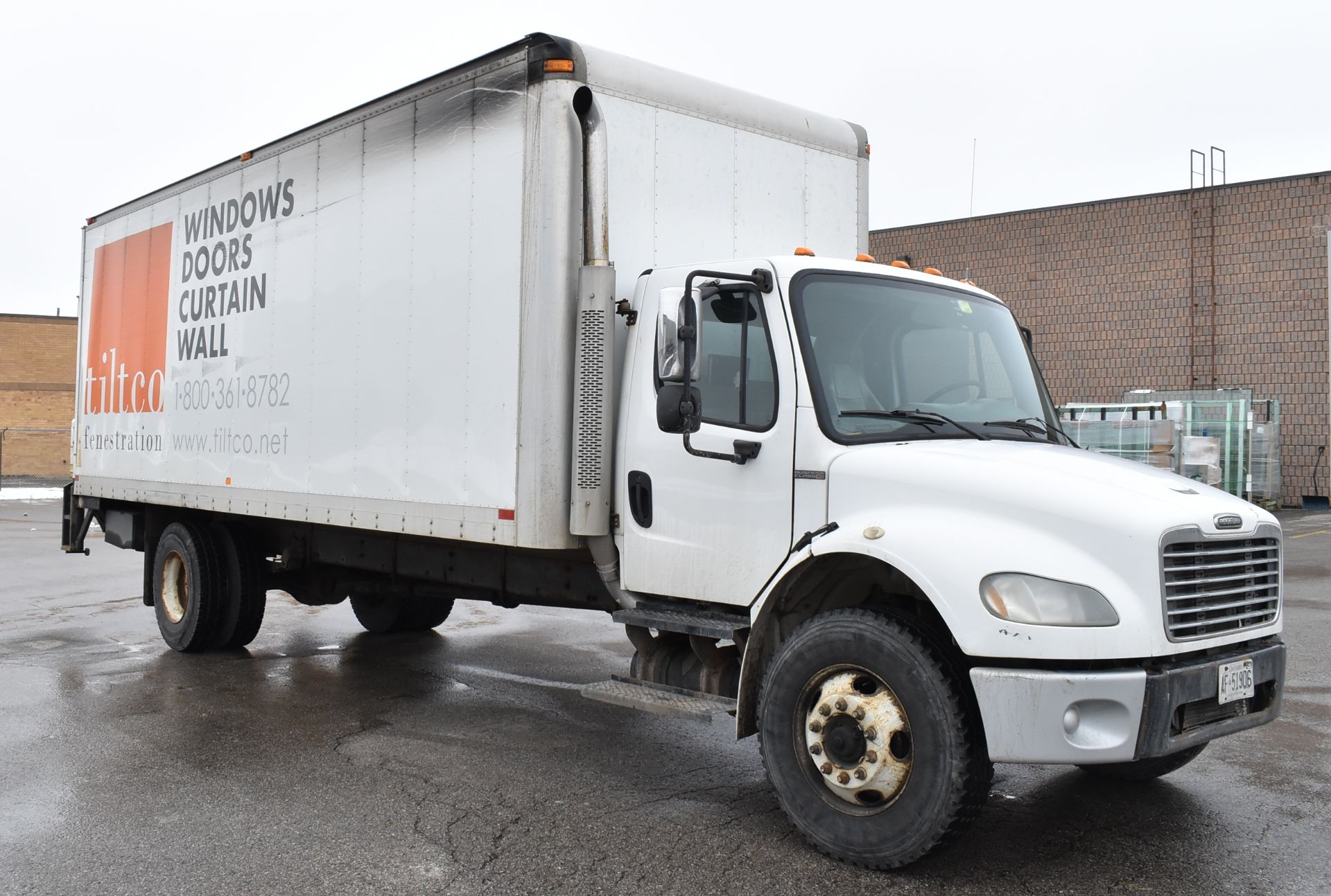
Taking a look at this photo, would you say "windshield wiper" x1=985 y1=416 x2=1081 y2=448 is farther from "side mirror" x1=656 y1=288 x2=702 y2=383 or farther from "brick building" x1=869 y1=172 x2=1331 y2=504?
"brick building" x1=869 y1=172 x2=1331 y2=504

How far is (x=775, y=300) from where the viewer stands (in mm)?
5402

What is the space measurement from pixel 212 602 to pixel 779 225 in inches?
217

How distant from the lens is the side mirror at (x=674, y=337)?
5.17 meters

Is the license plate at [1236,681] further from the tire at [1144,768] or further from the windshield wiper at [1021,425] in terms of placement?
the windshield wiper at [1021,425]

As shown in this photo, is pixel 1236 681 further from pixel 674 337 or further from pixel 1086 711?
pixel 674 337

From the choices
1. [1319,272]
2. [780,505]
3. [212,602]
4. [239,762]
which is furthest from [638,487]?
[1319,272]

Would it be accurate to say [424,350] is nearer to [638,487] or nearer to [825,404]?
[638,487]

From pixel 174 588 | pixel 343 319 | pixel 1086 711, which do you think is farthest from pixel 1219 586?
pixel 174 588

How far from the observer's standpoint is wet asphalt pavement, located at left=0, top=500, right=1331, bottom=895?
4664mm

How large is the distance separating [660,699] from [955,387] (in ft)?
6.55

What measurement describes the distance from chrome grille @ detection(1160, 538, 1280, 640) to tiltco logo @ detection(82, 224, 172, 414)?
778cm

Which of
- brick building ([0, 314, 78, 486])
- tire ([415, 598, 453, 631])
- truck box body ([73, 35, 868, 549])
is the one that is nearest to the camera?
truck box body ([73, 35, 868, 549])

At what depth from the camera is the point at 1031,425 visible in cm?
560

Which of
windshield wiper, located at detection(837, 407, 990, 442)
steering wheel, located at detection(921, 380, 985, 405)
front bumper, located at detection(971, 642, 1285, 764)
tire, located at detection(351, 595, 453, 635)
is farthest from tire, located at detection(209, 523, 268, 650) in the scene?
front bumper, located at detection(971, 642, 1285, 764)
